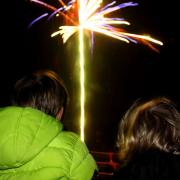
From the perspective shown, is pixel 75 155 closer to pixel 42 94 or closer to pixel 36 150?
pixel 36 150

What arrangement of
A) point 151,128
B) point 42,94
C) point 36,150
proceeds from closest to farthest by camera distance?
point 36,150 → point 151,128 → point 42,94

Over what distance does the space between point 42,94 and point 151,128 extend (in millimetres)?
676

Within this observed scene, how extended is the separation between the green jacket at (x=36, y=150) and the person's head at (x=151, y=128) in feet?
0.91

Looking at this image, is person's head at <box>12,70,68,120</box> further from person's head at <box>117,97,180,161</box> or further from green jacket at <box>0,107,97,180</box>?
person's head at <box>117,97,180,161</box>

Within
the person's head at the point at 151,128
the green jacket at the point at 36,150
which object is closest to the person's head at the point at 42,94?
the green jacket at the point at 36,150

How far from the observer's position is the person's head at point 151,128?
1.96m

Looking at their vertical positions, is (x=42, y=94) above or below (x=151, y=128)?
above

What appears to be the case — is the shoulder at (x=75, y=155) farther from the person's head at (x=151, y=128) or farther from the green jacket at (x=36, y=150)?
the person's head at (x=151, y=128)

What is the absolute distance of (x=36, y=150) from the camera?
1.84 metres

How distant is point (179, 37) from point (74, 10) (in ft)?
76.1

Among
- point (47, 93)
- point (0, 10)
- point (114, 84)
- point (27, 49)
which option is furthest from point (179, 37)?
point (47, 93)

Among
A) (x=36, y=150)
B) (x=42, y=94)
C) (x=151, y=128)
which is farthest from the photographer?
(x=42, y=94)

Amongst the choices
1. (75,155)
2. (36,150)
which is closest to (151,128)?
(75,155)

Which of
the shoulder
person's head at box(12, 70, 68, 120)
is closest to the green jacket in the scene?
the shoulder
